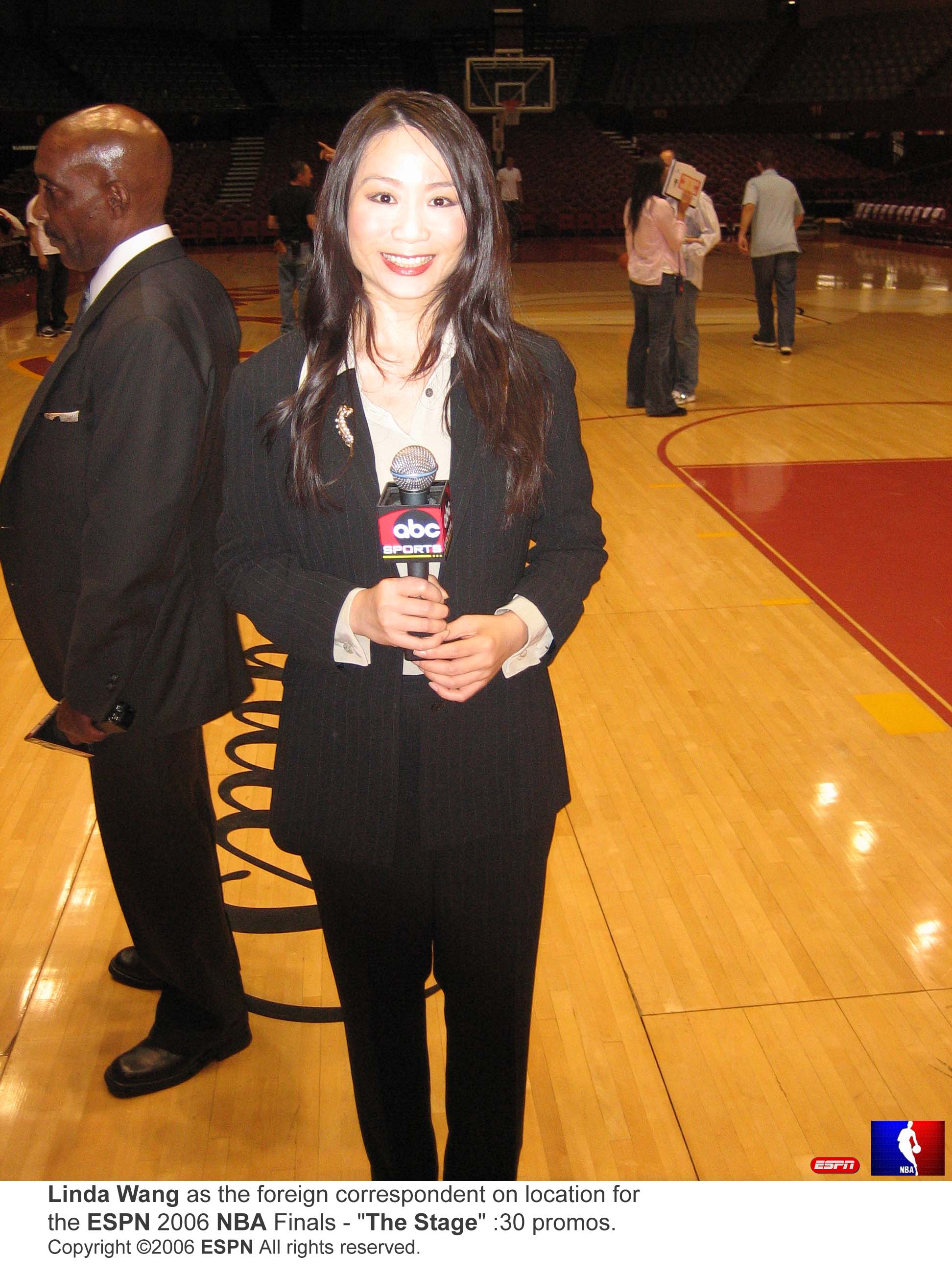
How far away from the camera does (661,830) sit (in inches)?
108

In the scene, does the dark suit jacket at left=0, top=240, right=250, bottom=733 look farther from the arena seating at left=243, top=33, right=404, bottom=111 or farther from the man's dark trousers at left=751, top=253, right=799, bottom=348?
the arena seating at left=243, top=33, right=404, bottom=111

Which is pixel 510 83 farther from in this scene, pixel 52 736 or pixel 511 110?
pixel 52 736

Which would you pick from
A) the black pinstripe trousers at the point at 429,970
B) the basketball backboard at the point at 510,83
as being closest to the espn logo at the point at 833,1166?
the black pinstripe trousers at the point at 429,970

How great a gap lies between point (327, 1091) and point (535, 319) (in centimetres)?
974

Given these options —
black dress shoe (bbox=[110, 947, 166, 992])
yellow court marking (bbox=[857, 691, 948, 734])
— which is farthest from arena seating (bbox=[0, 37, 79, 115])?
black dress shoe (bbox=[110, 947, 166, 992])

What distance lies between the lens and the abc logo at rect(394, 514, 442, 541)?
1.15 metres

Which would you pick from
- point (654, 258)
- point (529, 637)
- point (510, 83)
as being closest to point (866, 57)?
point (510, 83)

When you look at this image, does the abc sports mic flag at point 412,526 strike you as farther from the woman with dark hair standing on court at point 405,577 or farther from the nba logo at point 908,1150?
the nba logo at point 908,1150

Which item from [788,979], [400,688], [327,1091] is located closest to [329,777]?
[400,688]

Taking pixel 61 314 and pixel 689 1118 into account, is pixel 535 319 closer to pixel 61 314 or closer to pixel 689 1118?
pixel 61 314

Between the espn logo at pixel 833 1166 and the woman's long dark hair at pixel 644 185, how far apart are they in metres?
5.49

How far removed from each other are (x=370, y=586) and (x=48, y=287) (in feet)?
32.3

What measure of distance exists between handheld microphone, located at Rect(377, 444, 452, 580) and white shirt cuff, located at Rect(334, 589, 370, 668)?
0.11 meters

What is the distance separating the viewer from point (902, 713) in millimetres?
3299
